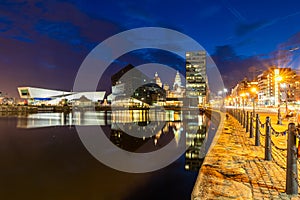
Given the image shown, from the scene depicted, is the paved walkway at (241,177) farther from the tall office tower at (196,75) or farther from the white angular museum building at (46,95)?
the tall office tower at (196,75)

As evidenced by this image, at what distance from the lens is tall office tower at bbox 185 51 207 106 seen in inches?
4951

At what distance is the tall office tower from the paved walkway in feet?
374

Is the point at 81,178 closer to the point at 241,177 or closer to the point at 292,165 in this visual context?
the point at 241,177

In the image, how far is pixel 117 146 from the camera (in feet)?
51.1

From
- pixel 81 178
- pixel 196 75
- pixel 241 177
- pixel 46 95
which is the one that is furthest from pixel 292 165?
pixel 196 75

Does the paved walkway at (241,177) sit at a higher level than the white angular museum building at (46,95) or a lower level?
lower

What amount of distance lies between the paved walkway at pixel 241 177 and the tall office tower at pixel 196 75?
374 ft

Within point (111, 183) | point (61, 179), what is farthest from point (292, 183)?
point (61, 179)

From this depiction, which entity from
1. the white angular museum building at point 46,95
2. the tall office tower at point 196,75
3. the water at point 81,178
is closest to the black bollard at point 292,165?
the water at point 81,178

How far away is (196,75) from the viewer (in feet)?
436

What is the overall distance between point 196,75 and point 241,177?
13158cm

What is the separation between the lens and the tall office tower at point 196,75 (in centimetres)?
12575

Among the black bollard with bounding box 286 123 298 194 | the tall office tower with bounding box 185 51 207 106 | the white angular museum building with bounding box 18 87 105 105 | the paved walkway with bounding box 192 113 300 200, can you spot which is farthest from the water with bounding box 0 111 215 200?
the tall office tower with bounding box 185 51 207 106

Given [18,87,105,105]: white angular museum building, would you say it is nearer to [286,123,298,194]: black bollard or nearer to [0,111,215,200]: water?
[0,111,215,200]: water
